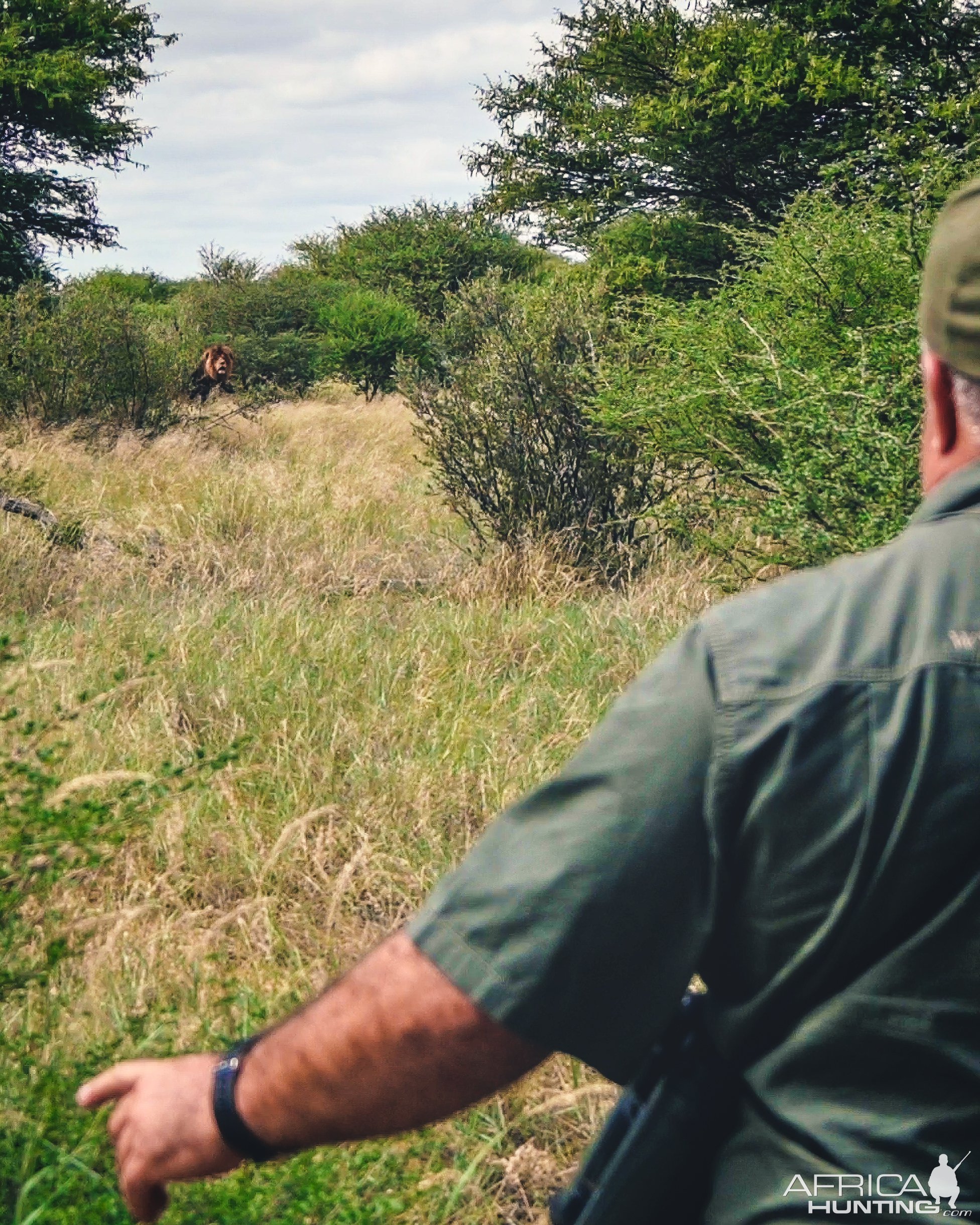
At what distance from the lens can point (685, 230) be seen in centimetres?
1502

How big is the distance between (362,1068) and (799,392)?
4.04 m

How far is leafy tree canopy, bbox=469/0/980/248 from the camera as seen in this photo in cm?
1302

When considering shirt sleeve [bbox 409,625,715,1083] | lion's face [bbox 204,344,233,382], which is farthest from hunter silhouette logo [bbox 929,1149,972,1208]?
lion's face [bbox 204,344,233,382]

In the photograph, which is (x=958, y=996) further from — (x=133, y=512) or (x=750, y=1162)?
(x=133, y=512)

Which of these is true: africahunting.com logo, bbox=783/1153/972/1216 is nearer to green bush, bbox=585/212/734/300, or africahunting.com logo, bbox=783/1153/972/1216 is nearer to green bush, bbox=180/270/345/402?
green bush, bbox=585/212/734/300

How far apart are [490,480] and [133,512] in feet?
7.54

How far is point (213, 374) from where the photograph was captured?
14508 millimetres

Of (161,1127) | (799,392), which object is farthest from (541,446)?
(161,1127)

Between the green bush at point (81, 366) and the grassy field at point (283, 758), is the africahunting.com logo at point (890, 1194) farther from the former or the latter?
the green bush at point (81, 366)

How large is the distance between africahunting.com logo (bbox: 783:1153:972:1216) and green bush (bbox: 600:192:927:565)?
3394 millimetres

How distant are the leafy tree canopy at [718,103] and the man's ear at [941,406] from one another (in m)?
11.9

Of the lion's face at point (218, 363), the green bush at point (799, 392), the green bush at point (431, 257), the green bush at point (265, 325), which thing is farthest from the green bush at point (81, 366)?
the green bush at point (431, 257)

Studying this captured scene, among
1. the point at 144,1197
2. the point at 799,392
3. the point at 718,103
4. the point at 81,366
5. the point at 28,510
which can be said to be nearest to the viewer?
the point at 144,1197

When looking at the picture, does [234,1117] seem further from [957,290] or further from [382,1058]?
[957,290]
